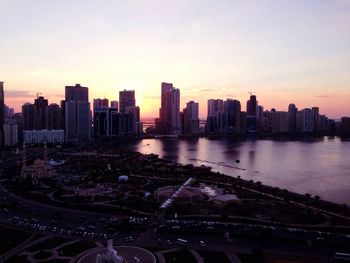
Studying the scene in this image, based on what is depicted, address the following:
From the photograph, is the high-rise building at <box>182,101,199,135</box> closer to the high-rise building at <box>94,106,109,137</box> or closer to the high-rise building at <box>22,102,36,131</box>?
the high-rise building at <box>94,106,109,137</box>

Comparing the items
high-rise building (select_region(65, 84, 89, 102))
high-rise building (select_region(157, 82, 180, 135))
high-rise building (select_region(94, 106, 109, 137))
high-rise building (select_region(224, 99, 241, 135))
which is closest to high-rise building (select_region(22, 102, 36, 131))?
high-rise building (select_region(94, 106, 109, 137))

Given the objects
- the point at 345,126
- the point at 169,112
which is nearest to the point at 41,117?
the point at 169,112

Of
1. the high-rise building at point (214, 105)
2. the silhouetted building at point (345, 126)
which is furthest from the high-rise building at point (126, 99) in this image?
the silhouetted building at point (345, 126)

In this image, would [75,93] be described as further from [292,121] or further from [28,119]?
[292,121]

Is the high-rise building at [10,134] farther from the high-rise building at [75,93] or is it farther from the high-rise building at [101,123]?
the high-rise building at [75,93]

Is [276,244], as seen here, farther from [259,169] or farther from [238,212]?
[259,169]

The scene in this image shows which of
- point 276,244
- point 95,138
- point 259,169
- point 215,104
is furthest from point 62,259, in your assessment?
point 215,104
